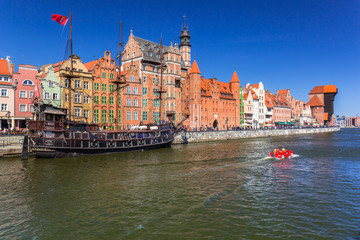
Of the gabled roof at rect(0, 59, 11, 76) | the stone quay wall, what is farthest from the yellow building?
the stone quay wall

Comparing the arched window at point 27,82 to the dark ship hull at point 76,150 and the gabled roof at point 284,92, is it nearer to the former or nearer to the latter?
the dark ship hull at point 76,150

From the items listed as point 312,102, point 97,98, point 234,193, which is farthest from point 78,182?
point 312,102

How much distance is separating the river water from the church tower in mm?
80674

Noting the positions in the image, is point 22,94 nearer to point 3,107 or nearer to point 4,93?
point 4,93

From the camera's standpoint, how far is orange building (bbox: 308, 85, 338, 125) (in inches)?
7318

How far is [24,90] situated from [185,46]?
67.5 meters

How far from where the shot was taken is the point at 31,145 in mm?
38875

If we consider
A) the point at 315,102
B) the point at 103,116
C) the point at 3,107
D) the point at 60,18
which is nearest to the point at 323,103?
the point at 315,102

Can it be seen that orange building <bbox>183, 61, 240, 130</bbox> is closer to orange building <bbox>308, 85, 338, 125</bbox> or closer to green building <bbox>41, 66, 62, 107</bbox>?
green building <bbox>41, 66, 62, 107</bbox>

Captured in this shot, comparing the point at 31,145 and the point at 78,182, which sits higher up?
the point at 31,145

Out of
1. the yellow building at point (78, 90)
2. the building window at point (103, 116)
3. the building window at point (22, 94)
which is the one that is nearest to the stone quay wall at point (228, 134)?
the building window at point (103, 116)

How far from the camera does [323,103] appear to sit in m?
189

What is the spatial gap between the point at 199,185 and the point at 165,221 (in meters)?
8.41

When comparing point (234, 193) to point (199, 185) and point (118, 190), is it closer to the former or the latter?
point (199, 185)
